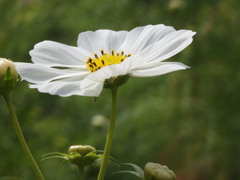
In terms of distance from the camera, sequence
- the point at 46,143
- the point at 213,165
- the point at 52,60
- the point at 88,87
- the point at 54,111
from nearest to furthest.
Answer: the point at 88,87 → the point at 52,60 → the point at 46,143 → the point at 213,165 → the point at 54,111

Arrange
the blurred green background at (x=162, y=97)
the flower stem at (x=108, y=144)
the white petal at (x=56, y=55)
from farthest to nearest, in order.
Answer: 1. the blurred green background at (x=162, y=97)
2. the white petal at (x=56, y=55)
3. the flower stem at (x=108, y=144)

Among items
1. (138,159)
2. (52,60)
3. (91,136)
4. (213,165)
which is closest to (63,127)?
(91,136)

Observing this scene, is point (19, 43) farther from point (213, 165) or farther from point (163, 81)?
point (213, 165)

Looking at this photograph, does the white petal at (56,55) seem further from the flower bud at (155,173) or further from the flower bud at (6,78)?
the flower bud at (155,173)

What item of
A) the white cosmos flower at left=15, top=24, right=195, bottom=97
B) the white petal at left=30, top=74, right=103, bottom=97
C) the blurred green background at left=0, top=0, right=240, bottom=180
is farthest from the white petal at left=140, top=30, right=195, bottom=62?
the blurred green background at left=0, top=0, right=240, bottom=180

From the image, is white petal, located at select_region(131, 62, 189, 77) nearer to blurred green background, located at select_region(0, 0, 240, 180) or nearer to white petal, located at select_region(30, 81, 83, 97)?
white petal, located at select_region(30, 81, 83, 97)

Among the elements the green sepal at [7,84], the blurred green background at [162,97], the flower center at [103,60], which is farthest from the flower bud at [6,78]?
the blurred green background at [162,97]

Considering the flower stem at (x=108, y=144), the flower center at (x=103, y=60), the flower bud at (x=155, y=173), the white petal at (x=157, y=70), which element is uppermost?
the flower center at (x=103, y=60)
